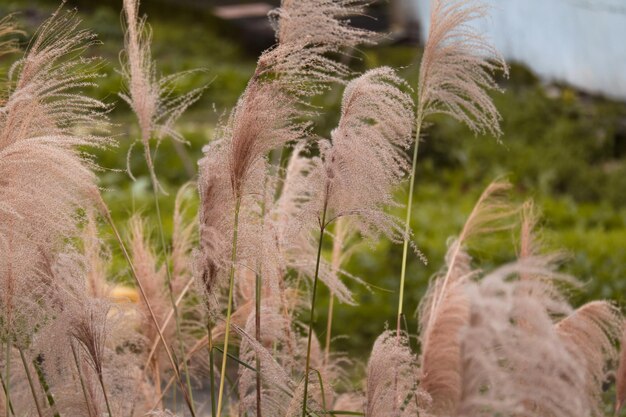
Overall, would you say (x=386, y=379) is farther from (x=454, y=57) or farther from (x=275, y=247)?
(x=454, y=57)

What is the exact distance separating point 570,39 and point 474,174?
2812 millimetres

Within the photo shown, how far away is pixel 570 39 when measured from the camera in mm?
11703

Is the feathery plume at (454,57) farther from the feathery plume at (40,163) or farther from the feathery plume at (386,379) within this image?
the feathery plume at (40,163)

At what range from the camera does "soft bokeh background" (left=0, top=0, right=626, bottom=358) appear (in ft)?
22.4

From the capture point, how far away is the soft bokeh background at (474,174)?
6832 mm

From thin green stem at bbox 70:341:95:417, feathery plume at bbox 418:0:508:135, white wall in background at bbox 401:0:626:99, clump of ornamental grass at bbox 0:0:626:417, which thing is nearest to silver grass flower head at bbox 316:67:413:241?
clump of ornamental grass at bbox 0:0:626:417

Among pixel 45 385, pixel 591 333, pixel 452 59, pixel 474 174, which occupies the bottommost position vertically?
pixel 474 174

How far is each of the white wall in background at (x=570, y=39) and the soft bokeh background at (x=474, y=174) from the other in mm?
124

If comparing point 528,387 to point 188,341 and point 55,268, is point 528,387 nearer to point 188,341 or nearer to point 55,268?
point 55,268

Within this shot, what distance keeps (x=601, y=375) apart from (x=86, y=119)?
4.62 ft

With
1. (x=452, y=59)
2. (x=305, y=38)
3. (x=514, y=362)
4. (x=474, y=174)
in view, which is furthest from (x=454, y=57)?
(x=474, y=174)

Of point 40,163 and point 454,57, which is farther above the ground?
point 454,57

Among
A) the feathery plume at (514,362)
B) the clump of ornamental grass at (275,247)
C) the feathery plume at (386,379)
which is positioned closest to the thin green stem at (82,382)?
the clump of ornamental grass at (275,247)

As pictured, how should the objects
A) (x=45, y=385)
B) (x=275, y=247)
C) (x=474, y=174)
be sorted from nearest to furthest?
(x=275, y=247)
(x=45, y=385)
(x=474, y=174)
